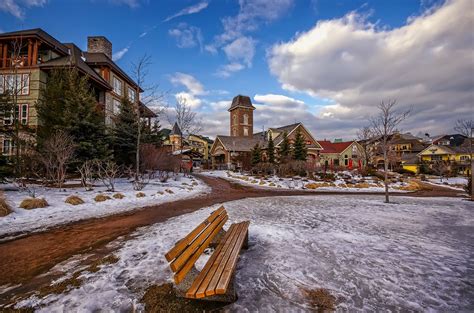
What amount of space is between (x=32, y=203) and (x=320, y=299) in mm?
9518

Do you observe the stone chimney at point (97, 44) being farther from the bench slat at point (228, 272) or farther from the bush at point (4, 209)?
the bench slat at point (228, 272)

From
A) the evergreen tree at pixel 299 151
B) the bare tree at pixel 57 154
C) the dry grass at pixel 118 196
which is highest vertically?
the evergreen tree at pixel 299 151

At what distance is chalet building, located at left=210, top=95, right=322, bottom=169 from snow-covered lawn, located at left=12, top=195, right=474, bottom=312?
2963 centimetres

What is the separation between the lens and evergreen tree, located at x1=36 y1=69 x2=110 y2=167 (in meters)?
13.5

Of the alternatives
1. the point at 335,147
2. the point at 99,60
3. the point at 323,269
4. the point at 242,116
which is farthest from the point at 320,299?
the point at 242,116

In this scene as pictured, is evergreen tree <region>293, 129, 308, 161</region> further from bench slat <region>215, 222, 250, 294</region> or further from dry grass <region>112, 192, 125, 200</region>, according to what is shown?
bench slat <region>215, 222, 250, 294</region>

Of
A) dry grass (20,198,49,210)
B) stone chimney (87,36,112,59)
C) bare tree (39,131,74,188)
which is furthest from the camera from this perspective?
stone chimney (87,36,112,59)

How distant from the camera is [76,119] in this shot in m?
13.6

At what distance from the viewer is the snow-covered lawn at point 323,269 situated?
277 cm

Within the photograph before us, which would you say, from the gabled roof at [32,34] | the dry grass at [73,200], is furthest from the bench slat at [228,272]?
the gabled roof at [32,34]

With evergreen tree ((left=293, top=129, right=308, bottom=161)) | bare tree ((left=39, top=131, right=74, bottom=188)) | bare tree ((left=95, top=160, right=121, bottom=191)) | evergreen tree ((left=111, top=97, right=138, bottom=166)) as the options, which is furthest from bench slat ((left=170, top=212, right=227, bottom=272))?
evergreen tree ((left=293, top=129, right=308, bottom=161))

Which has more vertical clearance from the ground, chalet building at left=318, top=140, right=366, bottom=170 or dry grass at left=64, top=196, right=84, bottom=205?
chalet building at left=318, top=140, right=366, bottom=170

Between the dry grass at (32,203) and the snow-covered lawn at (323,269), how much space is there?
4.72m

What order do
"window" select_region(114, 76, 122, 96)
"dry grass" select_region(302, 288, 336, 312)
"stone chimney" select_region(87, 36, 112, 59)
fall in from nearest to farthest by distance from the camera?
"dry grass" select_region(302, 288, 336, 312) < "window" select_region(114, 76, 122, 96) < "stone chimney" select_region(87, 36, 112, 59)
